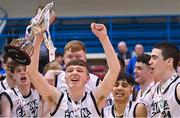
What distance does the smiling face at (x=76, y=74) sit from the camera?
4.84 meters

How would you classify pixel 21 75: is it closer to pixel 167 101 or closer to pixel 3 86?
pixel 3 86

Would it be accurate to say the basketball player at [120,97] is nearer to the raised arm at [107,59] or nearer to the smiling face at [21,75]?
the raised arm at [107,59]

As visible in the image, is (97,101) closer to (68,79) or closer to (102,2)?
(68,79)

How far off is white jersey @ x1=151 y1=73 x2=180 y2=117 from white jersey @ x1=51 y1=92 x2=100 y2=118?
0.55 meters

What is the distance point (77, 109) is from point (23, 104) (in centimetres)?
108

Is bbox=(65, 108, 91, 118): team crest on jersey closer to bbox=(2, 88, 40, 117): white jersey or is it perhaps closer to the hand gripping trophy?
→ the hand gripping trophy

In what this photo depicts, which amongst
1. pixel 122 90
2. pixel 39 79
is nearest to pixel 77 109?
pixel 39 79

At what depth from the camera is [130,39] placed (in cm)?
1448

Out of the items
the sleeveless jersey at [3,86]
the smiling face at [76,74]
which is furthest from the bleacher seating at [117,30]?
the smiling face at [76,74]

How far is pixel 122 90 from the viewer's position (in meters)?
5.65

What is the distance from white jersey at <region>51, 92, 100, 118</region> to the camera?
4.75 m

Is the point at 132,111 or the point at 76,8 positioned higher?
the point at 76,8

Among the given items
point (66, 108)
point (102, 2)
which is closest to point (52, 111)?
point (66, 108)

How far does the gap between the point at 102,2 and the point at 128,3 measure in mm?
758
